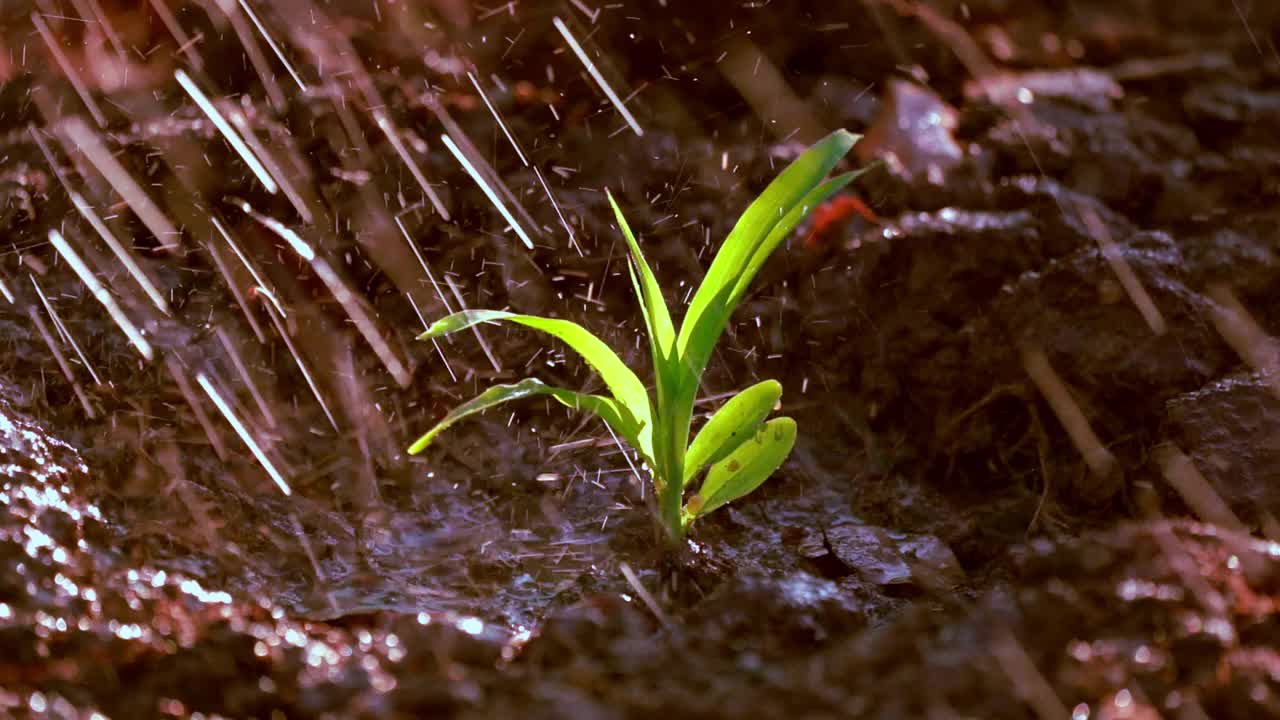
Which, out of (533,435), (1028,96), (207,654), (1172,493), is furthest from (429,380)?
(1028,96)

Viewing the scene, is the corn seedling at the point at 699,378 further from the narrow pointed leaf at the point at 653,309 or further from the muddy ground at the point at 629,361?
the muddy ground at the point at 629,361

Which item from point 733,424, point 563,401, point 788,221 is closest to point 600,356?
point 563,401

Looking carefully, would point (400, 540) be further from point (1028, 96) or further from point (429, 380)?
point (1028, 96)

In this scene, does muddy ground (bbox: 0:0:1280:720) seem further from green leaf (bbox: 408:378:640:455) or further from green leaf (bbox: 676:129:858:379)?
green leaf (bbox: 676:129:858:379)

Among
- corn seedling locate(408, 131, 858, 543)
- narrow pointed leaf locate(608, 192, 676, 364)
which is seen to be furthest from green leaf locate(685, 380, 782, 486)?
narrow pointed leaf locate(608, 192, 676, 364)

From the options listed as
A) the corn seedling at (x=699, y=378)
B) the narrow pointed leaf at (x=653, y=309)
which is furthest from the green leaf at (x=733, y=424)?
the narrow pointed leaf at (x=653, y=309)

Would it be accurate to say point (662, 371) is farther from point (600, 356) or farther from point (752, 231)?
point (752, 231)
